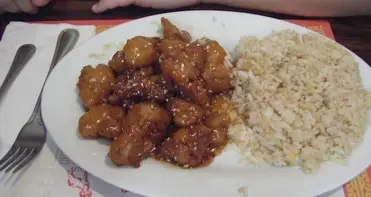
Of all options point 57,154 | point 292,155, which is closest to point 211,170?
point 292,155

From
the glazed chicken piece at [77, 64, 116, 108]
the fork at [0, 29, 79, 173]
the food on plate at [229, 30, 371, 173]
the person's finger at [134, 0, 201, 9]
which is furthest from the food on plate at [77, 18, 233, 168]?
the person's finger at [134, 0, 201, 9]

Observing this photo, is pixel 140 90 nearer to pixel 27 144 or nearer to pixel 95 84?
pixel 95 84

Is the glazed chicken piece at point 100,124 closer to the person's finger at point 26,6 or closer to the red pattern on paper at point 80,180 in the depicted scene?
the red pattern on paper at point 80,180

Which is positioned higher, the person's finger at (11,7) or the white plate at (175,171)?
the person's finger at (11,7)

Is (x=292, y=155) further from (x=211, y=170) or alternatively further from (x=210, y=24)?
(x=210, y=24)

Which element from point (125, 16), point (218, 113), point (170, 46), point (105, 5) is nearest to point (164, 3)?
point (125, 16)

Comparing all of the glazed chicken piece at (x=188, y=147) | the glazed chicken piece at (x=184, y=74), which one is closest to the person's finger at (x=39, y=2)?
the glazed chicken piece at (x=184, y=74)
